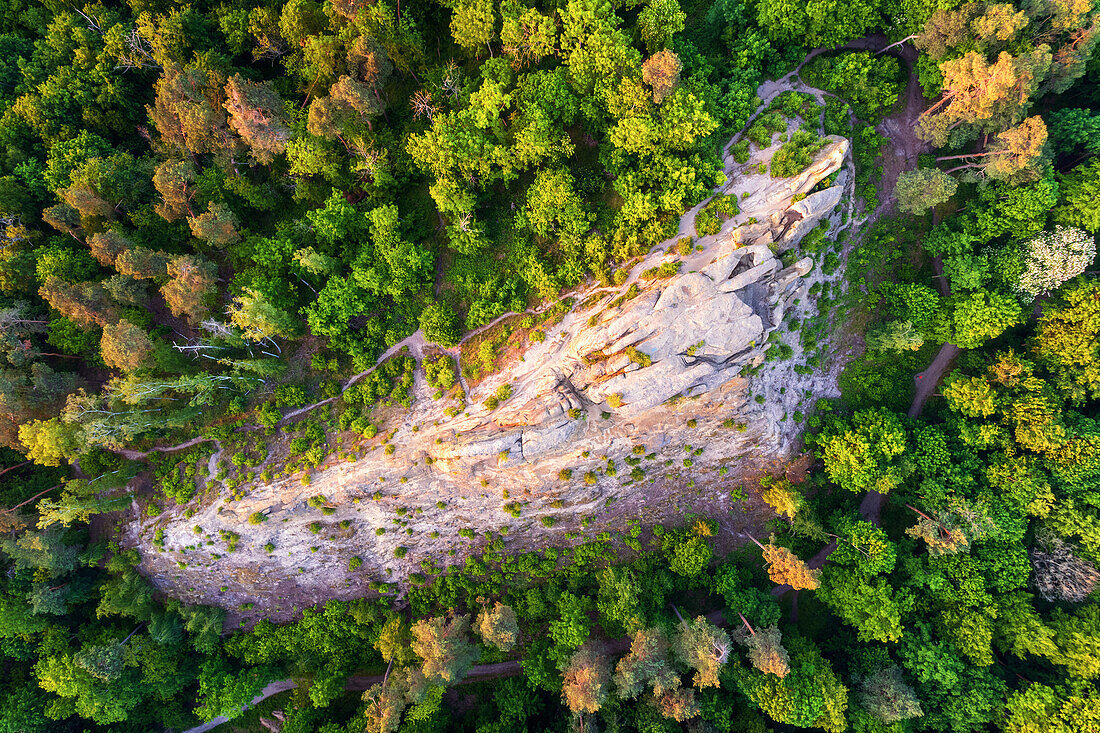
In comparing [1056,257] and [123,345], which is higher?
[123,345]

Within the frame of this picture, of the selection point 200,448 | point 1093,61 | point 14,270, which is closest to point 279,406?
point 200,448

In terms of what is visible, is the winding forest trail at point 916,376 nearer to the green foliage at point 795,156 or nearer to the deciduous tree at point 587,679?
the green foliage at point 795,156

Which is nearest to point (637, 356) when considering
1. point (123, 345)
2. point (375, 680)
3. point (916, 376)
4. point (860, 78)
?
point (860, 78)

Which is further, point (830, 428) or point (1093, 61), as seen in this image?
point (830, 428)

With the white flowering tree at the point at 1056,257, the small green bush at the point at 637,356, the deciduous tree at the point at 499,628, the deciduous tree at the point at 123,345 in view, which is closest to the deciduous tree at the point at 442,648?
the deciduous tree at the point at 499,628

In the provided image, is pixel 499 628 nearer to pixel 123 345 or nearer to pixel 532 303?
pixel 532 303

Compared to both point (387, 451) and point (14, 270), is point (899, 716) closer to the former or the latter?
point (387, 451)

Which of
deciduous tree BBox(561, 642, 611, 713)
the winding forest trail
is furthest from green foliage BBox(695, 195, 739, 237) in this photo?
deciduous tree BBox(561, 642, 611, 713)

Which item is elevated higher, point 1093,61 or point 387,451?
point 1093,61
